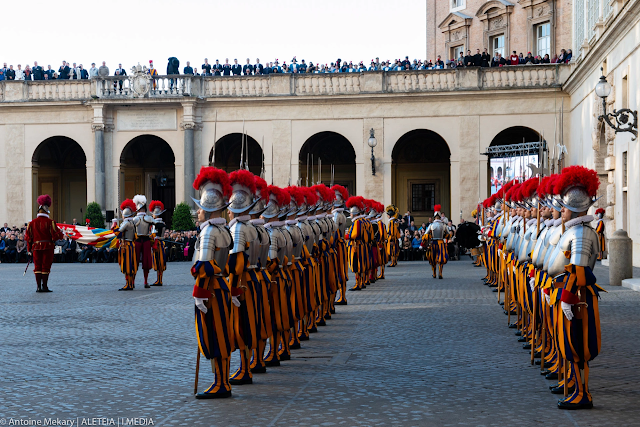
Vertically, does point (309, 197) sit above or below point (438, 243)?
above

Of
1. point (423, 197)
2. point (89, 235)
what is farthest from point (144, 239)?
point (423, 197)

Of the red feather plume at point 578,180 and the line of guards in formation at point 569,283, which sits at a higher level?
the red feather plume at point 578,180

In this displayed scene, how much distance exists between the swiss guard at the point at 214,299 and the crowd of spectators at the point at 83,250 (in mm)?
22590

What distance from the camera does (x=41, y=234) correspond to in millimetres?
17953

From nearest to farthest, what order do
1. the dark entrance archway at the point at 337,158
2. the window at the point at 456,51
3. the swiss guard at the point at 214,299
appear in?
the swiss guard at the point at 214,299, the dark entrance archway at the point at 337,158, the window at the point at 456,51

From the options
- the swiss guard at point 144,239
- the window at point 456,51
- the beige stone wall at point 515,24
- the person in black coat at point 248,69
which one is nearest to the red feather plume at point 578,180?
the swiss guard at point 144,239

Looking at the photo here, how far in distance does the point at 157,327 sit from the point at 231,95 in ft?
76.1

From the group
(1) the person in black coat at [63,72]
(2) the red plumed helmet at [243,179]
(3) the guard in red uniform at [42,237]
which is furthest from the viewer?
(1) the person in black coat at [63,72]

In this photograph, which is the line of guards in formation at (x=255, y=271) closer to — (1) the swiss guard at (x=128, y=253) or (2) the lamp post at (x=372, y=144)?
(1) the swiss guard at (x=128, y=253)

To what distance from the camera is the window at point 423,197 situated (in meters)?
39.4

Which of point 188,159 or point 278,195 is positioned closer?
point 278,195

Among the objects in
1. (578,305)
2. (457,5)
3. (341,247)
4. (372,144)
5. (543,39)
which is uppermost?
(457,5)

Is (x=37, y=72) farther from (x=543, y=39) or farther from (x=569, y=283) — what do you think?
(x=569, y=283)

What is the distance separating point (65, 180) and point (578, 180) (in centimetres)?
3777
